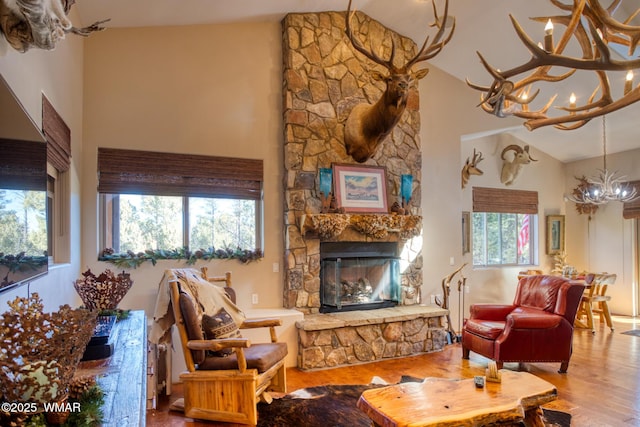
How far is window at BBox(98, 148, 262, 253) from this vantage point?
4.02m

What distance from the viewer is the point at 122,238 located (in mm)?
4098

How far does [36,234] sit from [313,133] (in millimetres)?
3376

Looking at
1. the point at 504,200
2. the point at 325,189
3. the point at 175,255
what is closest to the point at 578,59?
the point at 325,189

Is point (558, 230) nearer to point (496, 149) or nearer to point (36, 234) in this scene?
point (496, 149)

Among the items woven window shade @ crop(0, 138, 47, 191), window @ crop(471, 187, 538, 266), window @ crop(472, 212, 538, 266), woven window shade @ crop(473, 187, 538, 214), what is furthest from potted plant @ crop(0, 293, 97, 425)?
window @ crop(472, 212, 538, 266)

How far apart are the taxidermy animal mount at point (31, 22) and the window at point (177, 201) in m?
2.47

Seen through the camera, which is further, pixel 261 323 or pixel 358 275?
pixel 358 275

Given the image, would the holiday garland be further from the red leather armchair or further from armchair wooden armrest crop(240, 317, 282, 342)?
the red leather armchair

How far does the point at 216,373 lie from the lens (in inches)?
117

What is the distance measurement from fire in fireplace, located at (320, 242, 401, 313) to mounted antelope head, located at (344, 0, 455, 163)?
3.73 ft

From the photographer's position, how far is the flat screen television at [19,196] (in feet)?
→ 4.73

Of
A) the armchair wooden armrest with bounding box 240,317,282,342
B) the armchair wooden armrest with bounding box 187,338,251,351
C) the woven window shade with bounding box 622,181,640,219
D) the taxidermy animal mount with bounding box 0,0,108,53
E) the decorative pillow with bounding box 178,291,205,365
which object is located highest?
the taxidermy animal mount with bounding box 0,0,108,53

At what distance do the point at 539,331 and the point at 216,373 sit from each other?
124 inches

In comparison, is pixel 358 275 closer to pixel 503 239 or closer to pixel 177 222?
pixel 177 222
